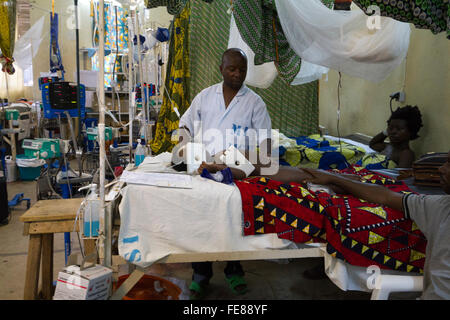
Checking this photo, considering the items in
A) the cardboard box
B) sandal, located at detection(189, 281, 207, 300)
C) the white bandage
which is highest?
the white bandage

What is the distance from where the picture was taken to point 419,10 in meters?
1.81

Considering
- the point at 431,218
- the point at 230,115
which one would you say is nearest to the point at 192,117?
the point at 230,115

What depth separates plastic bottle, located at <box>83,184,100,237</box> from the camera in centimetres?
165

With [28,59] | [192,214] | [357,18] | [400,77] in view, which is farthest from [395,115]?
[28,59]

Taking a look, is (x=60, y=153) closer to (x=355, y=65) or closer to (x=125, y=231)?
(x=125, y=231)

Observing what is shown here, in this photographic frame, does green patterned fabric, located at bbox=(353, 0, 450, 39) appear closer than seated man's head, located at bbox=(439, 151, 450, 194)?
No

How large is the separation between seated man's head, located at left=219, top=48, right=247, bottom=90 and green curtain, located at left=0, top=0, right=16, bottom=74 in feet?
12.9

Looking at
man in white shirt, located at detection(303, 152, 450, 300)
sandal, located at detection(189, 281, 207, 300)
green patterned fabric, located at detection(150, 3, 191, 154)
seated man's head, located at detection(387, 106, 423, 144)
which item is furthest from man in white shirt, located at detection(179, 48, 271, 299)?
green patterned fabric, located at detection(150, 3, 191, 154)

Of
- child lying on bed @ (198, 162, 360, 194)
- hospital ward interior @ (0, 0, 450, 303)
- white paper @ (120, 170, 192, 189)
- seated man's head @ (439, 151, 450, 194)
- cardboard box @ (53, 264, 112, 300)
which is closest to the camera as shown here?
cardboard box @ (53, 264, 112, 300)

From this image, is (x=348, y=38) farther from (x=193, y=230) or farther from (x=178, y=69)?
(x=178, y=69)

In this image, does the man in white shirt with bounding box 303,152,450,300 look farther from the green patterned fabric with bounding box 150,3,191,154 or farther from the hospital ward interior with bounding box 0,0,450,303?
the green patterned fabric with bounding box 150,3,191,154

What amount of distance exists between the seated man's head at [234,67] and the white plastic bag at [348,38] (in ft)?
1.43

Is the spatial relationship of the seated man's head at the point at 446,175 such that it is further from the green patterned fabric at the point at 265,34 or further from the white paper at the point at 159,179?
the green patterned fabric at the point at 265,34

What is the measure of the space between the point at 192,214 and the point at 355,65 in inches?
58.3
